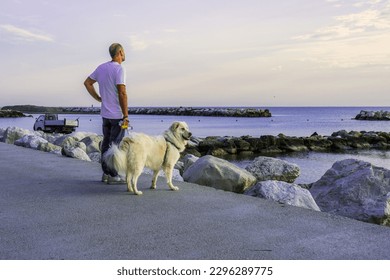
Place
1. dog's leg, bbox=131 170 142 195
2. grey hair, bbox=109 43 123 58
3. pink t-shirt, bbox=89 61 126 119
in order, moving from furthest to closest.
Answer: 1. grey hair, bbox=109 43 123 58
2. pink t-shirt, bbox=89 61 126 119
3. dog's leg, bbox=131 170 142 195

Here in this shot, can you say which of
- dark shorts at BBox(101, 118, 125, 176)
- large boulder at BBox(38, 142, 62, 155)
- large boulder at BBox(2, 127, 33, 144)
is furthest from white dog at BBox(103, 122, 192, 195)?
large boulder at BBox(2, 127, 33, 144)

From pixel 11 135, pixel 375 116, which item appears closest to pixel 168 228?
pixel 11 135

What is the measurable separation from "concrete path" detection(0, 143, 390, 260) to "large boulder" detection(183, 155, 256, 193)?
4.27ft

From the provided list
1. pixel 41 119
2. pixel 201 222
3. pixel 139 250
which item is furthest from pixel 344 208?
pixel 41 119

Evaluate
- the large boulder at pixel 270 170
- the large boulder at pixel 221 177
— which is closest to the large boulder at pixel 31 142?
the large boulder at pixel 270 170

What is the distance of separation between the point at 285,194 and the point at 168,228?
7.35ft

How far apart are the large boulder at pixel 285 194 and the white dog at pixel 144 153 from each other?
130cm

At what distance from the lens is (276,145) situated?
28.5 metres

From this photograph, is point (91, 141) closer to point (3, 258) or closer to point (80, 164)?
point (80, 164)

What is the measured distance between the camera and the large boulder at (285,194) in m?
5.88

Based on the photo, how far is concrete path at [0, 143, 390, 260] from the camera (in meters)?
3.74

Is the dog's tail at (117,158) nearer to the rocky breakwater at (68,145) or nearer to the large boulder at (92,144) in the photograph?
the rocky breakwater at (68,145)

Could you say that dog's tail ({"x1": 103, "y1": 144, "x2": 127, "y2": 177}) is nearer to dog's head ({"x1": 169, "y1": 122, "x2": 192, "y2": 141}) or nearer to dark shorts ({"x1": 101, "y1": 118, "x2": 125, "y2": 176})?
dark shorts ({"x1": 101, "y1": 118, "x2": 125, "y2": 176})

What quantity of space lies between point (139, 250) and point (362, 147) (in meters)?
30.0
